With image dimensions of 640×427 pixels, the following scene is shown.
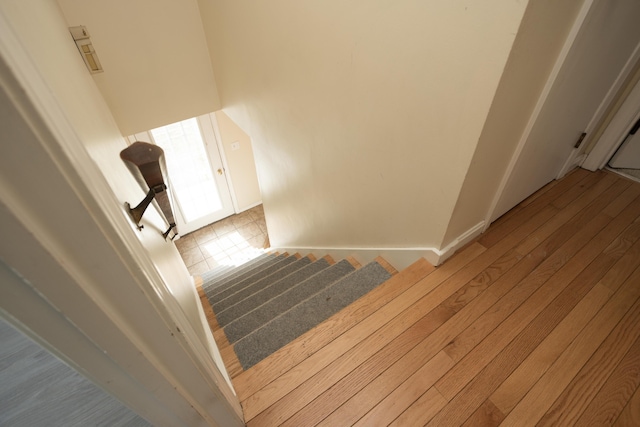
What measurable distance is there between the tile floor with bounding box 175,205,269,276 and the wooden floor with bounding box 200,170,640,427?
2.76 meters

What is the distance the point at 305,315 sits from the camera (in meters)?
1.62

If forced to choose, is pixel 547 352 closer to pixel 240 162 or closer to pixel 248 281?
pixel 248 281

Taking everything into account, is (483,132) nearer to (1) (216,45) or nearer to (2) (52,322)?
(2) (52,322)

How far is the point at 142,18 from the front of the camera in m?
2.45

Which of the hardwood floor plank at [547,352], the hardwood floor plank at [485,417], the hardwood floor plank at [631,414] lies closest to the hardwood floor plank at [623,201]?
the hardwood floor plank at [547,352]

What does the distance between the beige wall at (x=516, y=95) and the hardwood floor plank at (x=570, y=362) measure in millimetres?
717

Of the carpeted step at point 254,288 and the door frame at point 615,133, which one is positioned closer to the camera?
the door frame at point 615,133

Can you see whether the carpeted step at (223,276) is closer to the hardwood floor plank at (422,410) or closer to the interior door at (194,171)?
the interior door at (194,171)

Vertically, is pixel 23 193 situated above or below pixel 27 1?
below

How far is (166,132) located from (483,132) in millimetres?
3904

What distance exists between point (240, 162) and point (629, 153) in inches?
175

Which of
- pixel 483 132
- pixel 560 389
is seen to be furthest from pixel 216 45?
pixel 560 389

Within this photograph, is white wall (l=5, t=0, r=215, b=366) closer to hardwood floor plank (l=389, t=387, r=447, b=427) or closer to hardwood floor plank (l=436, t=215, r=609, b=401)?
hardwood floor plank (l=389, t=387, r=447, b=427)

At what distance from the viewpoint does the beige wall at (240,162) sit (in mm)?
4172
